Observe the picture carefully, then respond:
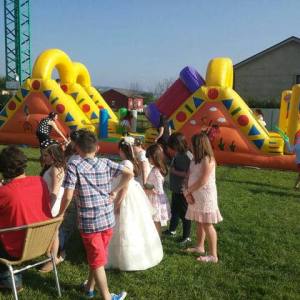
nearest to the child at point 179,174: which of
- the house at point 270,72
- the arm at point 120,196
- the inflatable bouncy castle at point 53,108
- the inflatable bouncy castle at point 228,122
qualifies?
the arm at point 120,196

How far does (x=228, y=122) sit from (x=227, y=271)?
708 centimetres

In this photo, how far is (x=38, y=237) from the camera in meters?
3.20

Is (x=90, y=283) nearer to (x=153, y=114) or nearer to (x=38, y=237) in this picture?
(x=38, y=237)

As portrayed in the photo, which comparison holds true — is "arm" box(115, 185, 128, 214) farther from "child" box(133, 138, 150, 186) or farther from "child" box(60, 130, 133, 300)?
"child" box(133, 138, 150, 186)

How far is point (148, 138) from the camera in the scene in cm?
1166

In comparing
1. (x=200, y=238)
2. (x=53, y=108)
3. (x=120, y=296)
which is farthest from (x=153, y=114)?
(x=120, y=296)

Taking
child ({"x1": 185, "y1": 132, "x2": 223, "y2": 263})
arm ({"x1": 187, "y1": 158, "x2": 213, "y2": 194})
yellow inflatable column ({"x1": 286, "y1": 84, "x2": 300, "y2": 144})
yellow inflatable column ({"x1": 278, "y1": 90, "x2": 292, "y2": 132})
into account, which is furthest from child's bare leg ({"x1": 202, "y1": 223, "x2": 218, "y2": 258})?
yellow inflatable column ({"x1": 278, "y1": 90, "x2": 292, "y2": 132})

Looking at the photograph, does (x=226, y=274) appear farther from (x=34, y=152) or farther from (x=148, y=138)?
(x=34, y=152)

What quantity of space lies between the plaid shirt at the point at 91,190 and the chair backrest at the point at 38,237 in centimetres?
22

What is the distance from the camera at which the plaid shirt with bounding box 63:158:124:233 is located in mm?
3250

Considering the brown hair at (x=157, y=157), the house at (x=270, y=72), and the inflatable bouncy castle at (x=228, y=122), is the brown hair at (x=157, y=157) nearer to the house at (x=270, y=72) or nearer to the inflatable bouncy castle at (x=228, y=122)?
the inflatable bouncy castle at (x=228, y=122)

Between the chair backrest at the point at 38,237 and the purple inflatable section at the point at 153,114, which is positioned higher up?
the purple inflatable section at the point at 153,114

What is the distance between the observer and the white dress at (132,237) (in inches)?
158

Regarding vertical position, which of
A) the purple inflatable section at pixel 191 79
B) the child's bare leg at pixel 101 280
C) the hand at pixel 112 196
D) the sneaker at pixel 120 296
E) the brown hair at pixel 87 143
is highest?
the purple inflatable section at pixel 191 79
